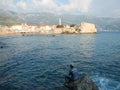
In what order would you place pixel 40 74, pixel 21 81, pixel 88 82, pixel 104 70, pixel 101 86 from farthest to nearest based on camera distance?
pixel 104 70
pixel 40 74
pixel 21 81
pixel 101 86
pixel 88 82

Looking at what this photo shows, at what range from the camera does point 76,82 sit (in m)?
23.5

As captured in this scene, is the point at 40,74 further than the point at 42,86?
Yes

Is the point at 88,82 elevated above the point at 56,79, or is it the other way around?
the point at 88,82

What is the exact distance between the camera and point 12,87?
90.3ft

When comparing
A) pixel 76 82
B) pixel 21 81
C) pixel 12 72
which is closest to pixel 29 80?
pixel 21 81

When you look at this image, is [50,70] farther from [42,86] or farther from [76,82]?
[76,82]

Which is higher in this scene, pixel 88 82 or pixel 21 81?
pixel 88 82

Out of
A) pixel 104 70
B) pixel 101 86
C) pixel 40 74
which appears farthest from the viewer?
pixel 104 70

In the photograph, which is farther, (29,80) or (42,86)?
(29,80)

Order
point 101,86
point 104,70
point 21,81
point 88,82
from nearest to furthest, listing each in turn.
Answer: point 88,82, point 101,86, point 21,81, point 104,70

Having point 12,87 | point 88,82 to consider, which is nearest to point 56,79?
point 12,87

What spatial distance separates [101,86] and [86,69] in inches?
454

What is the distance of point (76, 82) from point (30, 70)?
16703 millimetres

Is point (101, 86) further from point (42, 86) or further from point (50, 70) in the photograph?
point (50, 70)
